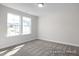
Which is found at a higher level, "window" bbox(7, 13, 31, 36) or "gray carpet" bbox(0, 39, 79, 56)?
"window" bbox(7, 13, 31, 36)

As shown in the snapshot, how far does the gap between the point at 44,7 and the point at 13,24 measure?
84 centimetres

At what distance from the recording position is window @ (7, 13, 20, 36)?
5.63 ft

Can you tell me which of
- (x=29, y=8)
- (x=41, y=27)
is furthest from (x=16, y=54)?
(x=29, y=8)

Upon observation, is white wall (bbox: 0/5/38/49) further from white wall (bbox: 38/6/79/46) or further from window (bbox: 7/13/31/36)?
white wall (bbox: 38/6/79/46)

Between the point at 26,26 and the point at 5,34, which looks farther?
the point at 26,26

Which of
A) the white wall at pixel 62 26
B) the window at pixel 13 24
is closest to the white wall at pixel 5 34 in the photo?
the window at pixel 13 24

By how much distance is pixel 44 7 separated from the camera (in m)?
1.72

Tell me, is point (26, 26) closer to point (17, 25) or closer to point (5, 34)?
point (17, 25)

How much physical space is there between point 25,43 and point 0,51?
58 centimetres

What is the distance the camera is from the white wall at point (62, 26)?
5.61ft

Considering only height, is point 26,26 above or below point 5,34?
above

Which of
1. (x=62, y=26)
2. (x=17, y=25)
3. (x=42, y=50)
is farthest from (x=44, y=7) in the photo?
(x=42, y=50)

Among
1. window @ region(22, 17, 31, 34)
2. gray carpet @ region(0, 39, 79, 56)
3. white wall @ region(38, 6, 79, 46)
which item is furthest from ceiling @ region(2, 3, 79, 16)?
gray carpet @ region(0, 39, 79, 56)

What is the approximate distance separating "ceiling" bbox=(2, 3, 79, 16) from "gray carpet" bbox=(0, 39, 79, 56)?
767mm
